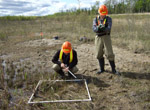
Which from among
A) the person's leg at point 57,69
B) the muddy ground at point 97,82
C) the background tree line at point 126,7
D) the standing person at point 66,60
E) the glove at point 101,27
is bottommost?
the muddy ground at point 97,82

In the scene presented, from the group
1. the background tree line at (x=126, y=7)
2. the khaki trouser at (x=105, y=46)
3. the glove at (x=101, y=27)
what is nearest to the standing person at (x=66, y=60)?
the khaki trouser at (x=105, y=46)

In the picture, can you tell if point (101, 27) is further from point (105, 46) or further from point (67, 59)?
point (67, 59)

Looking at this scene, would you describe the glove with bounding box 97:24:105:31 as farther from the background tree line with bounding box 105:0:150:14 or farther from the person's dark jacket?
the background tree line with bounding box 105:0:150:14

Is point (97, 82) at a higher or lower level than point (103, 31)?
lower

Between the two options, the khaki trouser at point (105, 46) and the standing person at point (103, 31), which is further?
the khaki trouser at point (105, 46)

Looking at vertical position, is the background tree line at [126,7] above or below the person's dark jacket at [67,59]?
above

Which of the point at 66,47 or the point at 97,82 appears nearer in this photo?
the point at 66,47

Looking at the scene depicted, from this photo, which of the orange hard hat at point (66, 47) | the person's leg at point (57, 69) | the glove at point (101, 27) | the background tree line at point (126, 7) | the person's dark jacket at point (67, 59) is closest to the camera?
the orange hard hat at point (66, 47)

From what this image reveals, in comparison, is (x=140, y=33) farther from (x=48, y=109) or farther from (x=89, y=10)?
(x=48, y=109)

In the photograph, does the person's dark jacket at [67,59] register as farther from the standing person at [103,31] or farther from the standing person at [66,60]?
the standing person at [103,31]

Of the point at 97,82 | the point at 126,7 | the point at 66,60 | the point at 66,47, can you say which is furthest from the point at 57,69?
the point at 126,7

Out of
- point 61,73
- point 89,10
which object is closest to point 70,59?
point 61,73

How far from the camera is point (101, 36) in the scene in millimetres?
3941

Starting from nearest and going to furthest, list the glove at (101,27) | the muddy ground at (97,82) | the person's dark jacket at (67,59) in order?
the muddy ground at (97,82) → the glove at (101,27) → the person's dark jacket at (67,59)
